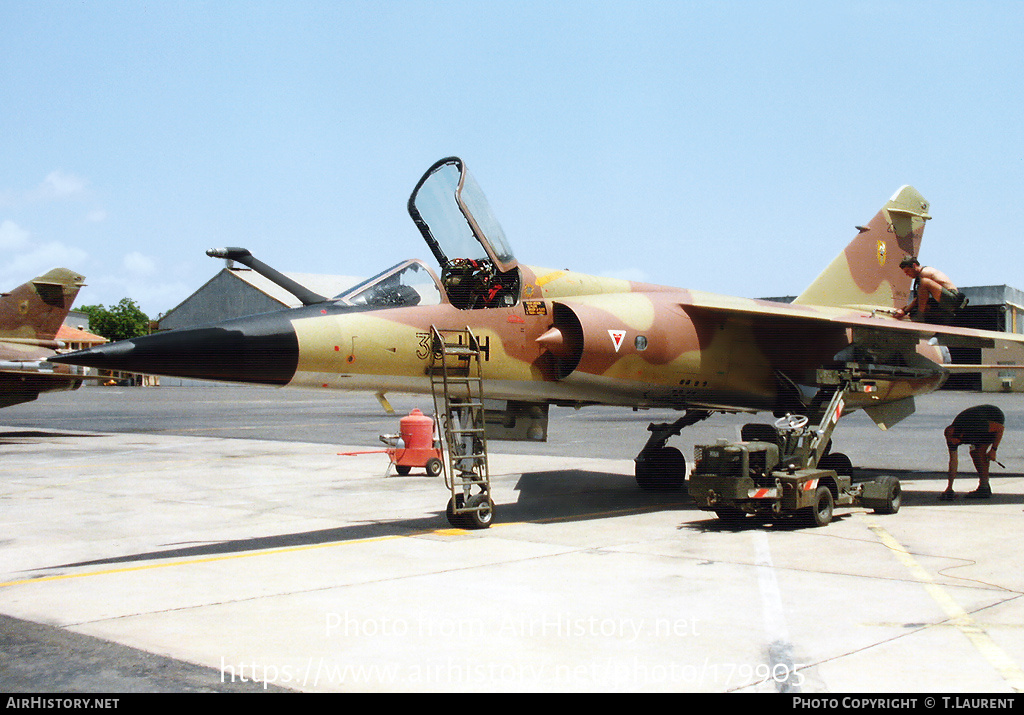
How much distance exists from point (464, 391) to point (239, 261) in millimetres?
2728

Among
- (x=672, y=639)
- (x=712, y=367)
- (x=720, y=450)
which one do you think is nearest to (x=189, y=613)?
(x=672, y=639)

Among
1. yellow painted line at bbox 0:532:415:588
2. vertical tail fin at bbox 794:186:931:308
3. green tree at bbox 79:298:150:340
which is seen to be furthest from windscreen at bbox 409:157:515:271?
green tree at bbox 79:298:150:340

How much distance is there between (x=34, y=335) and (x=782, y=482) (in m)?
23.8

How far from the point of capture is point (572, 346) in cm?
994

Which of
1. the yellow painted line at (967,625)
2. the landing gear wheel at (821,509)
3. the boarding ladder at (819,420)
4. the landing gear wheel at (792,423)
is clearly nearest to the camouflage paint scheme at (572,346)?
the boarding ladder at (819,420)

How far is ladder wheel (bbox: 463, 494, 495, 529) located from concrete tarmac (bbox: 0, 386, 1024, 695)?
0.24m

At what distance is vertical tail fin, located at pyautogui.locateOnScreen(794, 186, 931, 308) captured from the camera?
1499 cm

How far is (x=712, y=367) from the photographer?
37.3 ft

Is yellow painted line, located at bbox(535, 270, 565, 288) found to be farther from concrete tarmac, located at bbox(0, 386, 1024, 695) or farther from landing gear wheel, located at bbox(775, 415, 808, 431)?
landing gear wheel, located at bbox(775, 415, 808, 431)

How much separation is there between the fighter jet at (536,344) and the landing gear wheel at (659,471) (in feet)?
0.07

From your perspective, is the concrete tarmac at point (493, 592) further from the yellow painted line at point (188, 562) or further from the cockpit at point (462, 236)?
the cockpit at point (462, 236)

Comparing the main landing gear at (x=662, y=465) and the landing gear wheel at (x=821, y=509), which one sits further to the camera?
the main landing gear at (x=662, y=465)

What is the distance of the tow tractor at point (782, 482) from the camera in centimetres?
920

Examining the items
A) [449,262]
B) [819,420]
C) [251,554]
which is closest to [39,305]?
[449,262]
